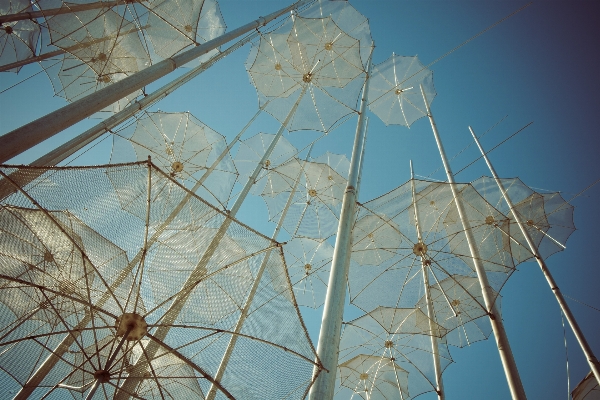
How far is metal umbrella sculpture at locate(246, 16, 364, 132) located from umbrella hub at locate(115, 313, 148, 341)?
13005 mm

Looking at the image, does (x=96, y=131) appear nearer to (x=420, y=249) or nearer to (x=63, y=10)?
(x=63, y=10)

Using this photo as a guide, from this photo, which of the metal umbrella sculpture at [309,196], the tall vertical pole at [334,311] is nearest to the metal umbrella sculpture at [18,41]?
the metal umbrella sculpture at [309,196]

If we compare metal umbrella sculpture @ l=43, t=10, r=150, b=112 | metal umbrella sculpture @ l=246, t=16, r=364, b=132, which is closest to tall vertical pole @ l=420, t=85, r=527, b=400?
metal umbrella sculpture @ l=246, t=16, r=364, b=132

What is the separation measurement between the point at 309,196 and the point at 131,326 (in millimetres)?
16289

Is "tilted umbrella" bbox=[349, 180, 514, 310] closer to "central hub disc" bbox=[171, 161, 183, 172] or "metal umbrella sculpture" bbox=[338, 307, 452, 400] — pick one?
"metal umbrella sculpture" bbox=[338, 307, 452, 400]

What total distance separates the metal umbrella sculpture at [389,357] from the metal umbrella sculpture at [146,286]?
10166 millimetres

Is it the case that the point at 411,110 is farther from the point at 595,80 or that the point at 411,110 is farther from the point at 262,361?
the point at 262,361

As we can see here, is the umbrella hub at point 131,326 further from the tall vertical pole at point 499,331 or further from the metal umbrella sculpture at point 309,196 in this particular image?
the metal umbrella sculpture at point 309,196

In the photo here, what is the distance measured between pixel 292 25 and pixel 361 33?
4168 mm

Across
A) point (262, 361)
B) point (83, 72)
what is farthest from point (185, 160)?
point (262, 361)

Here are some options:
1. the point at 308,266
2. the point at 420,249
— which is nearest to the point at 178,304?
the point at 420,249

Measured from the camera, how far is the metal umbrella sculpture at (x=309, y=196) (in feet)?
70.4

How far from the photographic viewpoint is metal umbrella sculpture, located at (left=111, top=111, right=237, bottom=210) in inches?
707

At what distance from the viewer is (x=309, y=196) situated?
22344mm
